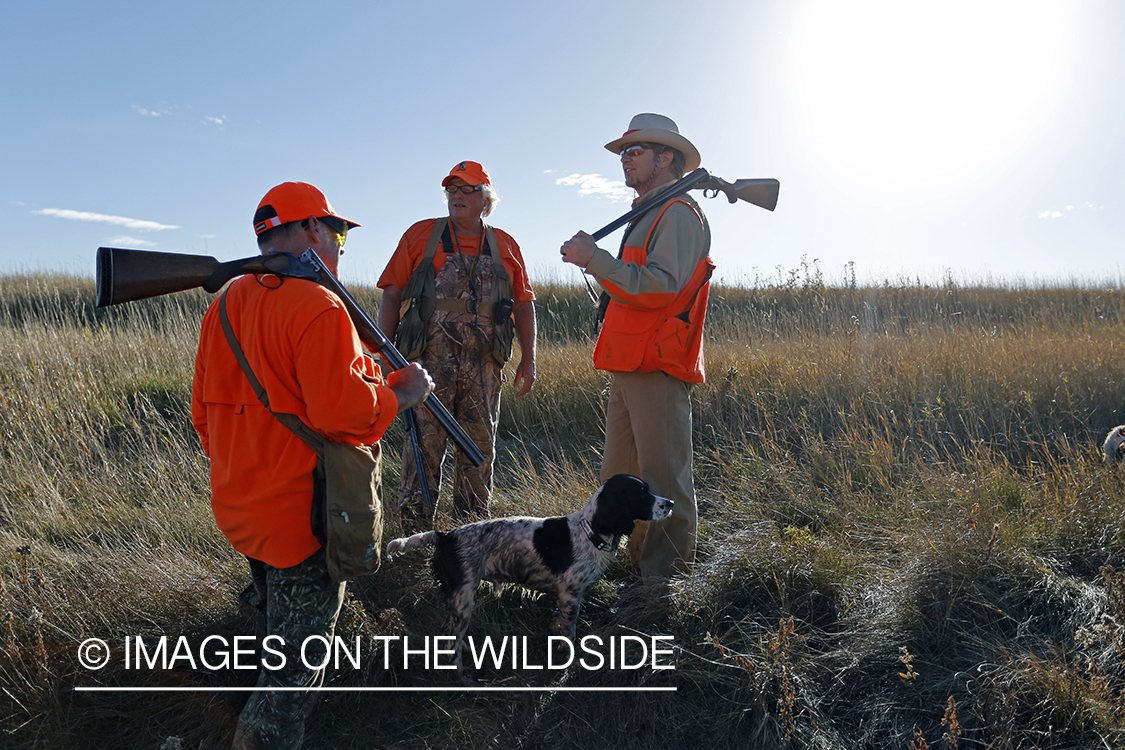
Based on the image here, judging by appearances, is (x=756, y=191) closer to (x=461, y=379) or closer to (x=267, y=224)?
(x=461, y=379)

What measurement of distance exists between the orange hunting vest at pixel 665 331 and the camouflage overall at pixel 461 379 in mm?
1235

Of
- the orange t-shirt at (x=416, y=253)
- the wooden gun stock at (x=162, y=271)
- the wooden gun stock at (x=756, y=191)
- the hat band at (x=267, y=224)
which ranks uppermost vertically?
the wooden gun stock at (x=756, y=191)

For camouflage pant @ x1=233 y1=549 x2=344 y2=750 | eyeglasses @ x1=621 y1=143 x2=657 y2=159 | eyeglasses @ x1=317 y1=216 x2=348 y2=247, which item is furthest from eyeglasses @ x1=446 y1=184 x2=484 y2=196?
camouflage pant @ x1=233 y1=549 x2=344 y2=750

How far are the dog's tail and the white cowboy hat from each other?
2.21 meters

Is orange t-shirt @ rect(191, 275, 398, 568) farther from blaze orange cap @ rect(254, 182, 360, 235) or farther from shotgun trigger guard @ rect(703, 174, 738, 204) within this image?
shotgun trigger guard @ rect(703, 174, 738, 204)

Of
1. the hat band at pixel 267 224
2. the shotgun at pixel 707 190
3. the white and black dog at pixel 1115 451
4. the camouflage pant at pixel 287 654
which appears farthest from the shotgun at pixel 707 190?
the white and black dog at pixel 1115 451

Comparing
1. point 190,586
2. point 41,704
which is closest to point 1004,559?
point 190,586

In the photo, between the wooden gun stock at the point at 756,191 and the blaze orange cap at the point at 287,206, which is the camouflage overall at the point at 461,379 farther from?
the blaze orange cap at the point at 287,206

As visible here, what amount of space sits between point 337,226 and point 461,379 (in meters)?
2.02

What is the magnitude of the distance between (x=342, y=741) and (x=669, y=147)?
3.24m

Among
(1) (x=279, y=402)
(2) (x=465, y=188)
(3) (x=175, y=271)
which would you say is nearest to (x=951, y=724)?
(1) (x=279, y=402)

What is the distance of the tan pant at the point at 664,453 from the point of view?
329cm

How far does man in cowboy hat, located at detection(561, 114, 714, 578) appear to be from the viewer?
123 inches

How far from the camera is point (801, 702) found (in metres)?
2.66
